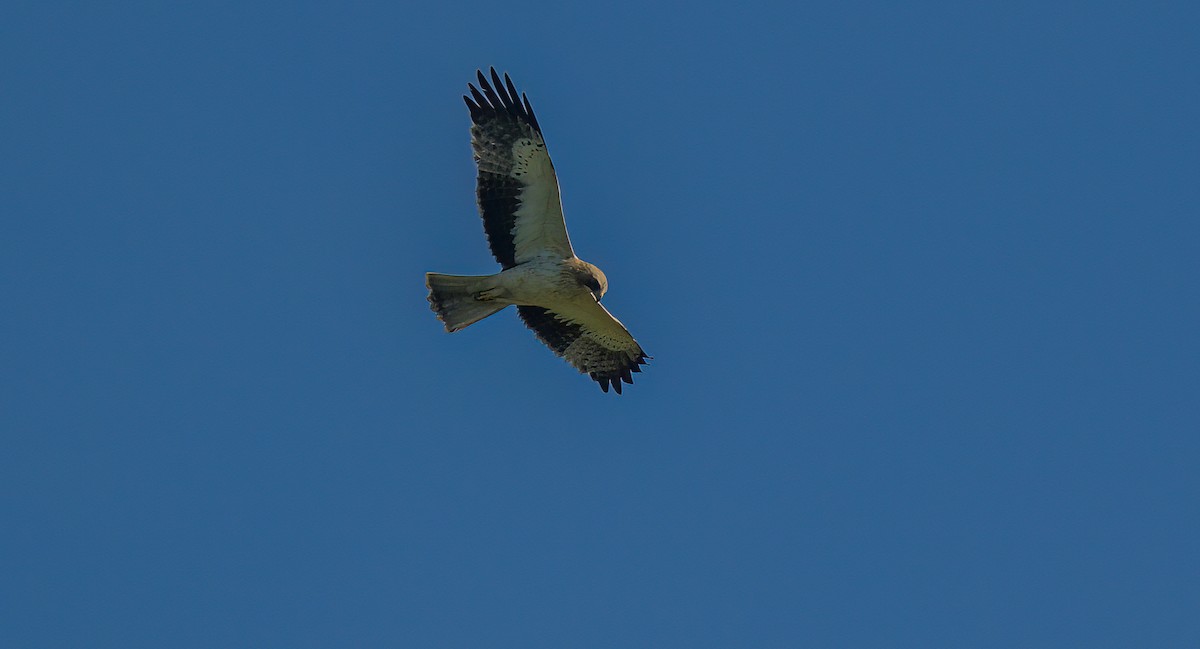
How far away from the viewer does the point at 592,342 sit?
19.6m

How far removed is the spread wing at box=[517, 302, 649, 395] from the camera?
1919cm

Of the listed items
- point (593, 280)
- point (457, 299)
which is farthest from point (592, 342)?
point (457, 299)

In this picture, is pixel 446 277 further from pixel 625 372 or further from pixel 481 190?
pixel 625 372

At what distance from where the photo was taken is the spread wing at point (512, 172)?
696 inches

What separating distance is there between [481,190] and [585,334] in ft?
7.73

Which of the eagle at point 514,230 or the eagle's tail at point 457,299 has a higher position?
the eagle at point 514,230

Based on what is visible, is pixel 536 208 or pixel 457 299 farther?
pixel 457 299

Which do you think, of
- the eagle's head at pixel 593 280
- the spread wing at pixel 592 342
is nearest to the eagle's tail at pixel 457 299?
the eagle's head at pixel 593 280

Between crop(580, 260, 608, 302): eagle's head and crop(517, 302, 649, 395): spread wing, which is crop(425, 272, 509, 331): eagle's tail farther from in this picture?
crop(517, 302, 649, 395): spread wing

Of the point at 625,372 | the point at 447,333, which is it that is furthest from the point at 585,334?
the point at 447,333

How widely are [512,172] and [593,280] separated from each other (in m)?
1.34

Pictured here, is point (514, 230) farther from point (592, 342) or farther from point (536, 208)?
point (592, 342)

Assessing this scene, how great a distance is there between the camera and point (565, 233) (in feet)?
Answer: 58.9

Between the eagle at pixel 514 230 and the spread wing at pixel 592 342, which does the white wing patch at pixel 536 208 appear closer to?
the eagle at pixel 514 230
